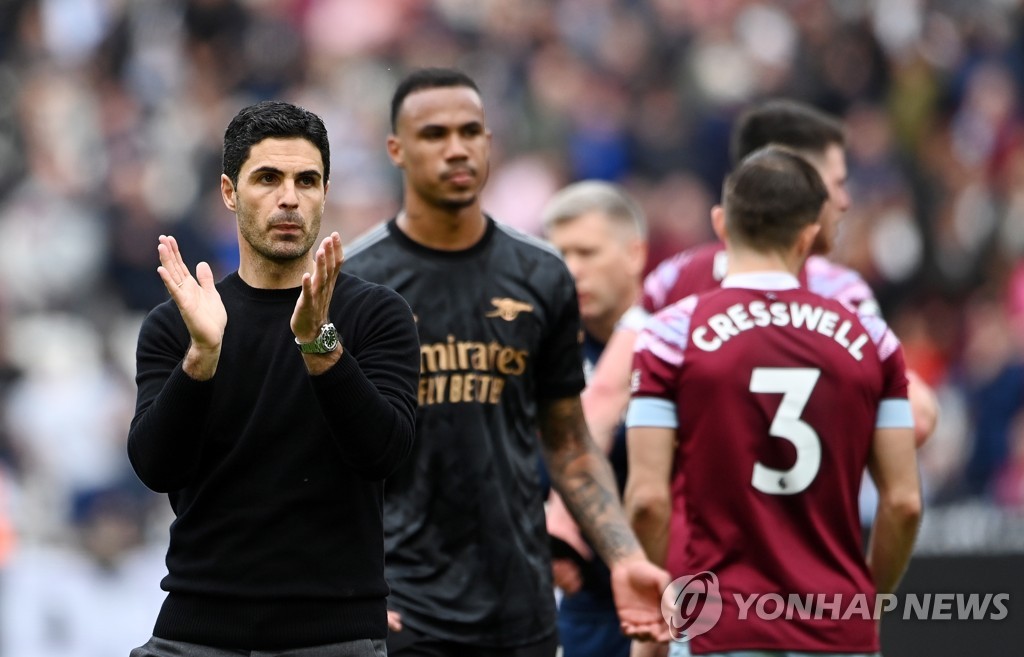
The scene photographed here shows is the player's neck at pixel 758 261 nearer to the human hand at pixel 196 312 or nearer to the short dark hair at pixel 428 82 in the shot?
the short dark hair at pixel 428 82

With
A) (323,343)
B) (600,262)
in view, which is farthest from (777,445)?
(600,262)

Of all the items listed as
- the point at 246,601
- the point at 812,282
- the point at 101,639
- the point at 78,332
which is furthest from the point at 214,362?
the point at 78,332

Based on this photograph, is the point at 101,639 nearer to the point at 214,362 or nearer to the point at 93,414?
the point at 93,414

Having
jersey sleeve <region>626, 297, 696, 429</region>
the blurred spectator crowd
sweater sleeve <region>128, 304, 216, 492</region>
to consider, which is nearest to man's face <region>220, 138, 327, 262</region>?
sweater sleeve <region>128, 304, 216, 492</region>

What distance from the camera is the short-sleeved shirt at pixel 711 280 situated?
267 inches

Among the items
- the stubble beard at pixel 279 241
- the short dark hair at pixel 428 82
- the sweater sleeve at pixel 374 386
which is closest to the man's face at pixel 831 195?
the short dark hair at pixel 428 82

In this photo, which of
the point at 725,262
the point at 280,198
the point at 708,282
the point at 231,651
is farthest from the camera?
the point at 708,282

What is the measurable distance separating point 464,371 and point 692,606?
114 centimetres

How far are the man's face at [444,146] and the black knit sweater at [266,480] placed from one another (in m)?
1.69

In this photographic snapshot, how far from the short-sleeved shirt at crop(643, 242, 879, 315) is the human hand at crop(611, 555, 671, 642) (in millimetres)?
1376

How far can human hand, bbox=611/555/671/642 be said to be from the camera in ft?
19.4

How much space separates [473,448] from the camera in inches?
243

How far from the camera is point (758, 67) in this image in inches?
644
